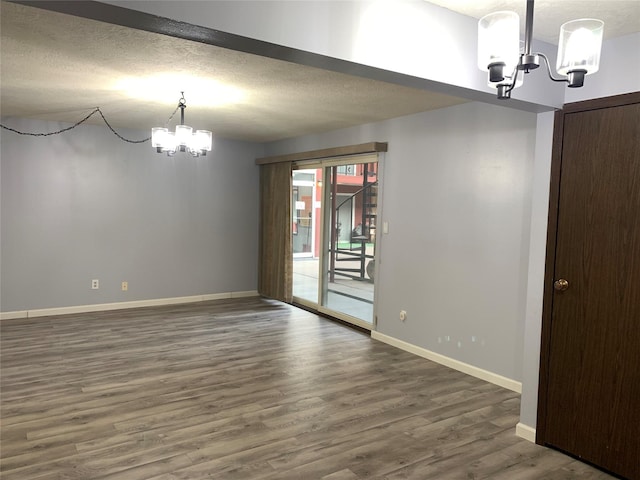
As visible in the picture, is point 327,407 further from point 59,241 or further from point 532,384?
point 59,241

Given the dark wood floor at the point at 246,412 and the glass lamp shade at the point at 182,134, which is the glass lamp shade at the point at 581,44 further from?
the glass lamp shade at the point at 182,134

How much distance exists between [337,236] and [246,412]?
3068 millimetres

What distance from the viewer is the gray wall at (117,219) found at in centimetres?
555

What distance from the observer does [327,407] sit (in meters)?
3.34

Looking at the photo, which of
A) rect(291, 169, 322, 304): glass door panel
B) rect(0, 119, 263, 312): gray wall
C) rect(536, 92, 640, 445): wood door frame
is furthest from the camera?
rect(291, 169, 322, 304): glass door panel

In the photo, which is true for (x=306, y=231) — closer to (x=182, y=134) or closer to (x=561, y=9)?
(x=182, y=134)

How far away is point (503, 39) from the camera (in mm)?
1479

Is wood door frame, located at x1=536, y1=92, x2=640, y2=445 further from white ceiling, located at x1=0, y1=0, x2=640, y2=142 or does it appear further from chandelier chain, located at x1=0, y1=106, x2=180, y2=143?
chandelier chain, located at x1=0, y1=106, x2=180, y2=143

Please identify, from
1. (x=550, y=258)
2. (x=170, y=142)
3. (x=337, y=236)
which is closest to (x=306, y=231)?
(x=337, y=236)

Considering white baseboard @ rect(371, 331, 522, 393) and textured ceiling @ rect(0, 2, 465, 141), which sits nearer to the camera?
textured ceiling @ rect(0, 2, 465, 141)

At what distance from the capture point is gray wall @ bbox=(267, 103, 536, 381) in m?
3.74

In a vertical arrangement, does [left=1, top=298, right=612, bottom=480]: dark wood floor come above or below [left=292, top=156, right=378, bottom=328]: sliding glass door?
below

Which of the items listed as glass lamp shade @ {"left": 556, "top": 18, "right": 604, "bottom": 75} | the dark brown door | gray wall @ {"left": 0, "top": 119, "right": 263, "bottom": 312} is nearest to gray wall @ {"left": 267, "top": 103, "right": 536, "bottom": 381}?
the dark brown door

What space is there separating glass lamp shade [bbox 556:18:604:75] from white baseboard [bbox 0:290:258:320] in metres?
5.90
